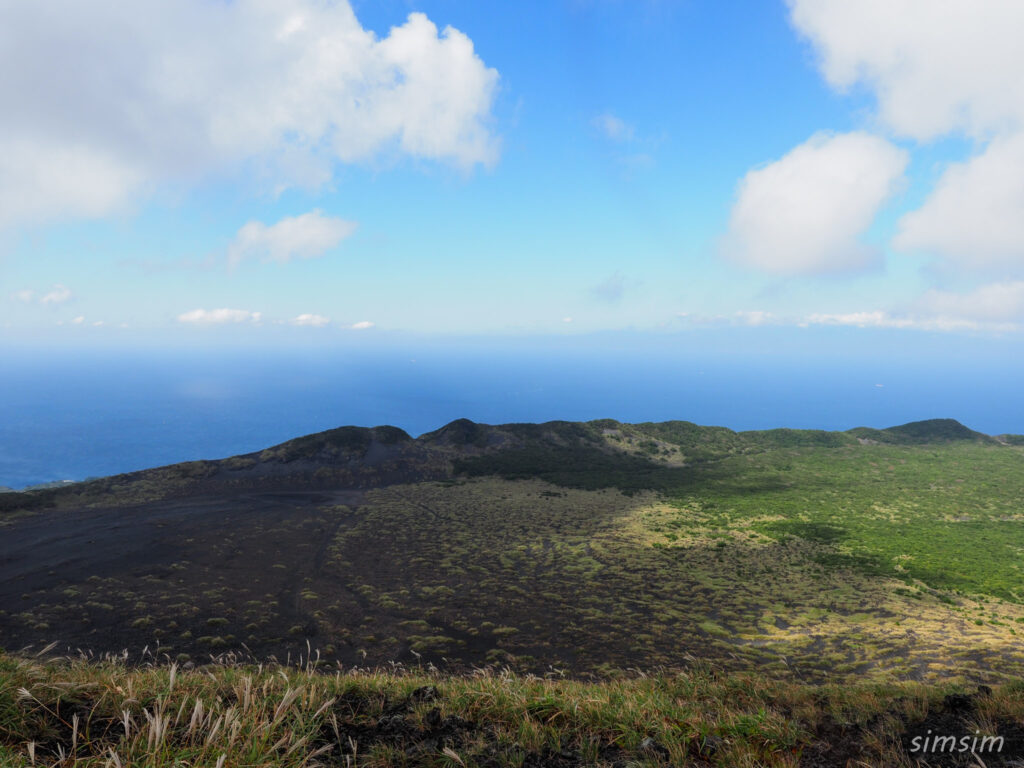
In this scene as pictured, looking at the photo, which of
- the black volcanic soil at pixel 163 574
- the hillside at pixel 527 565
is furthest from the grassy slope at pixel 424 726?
the black volcanic soil at pixel 163 574

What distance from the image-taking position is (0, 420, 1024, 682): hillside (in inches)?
660

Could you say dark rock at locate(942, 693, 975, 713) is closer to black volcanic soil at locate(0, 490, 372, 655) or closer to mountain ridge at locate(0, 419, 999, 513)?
black volcanic soil at locate(0, 490, 372, 655)

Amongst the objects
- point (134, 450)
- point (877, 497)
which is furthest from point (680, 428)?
point (134, 450)

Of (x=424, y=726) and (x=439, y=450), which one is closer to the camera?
(x=424, y=726)

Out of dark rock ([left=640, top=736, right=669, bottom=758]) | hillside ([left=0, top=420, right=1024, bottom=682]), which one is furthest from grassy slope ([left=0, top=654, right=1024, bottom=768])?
hillside ([left=0, top=420, right=1024, bottom=682])

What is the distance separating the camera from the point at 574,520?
37.8 m

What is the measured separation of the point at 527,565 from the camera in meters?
26.7

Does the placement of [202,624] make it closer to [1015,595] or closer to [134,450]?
[1015,595]

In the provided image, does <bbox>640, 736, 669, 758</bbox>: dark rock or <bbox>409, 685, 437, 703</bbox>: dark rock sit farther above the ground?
<bbox>640, 736, 669, 758</bbox>: dark rock

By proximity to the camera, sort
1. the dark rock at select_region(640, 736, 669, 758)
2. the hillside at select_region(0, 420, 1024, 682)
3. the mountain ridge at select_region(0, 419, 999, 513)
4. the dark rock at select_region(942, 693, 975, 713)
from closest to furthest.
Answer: the dark rock at select_region(640, 736, 669, 758), the dark rock at select_region(942, 693, 975, 713), the hillside at select_region(0, 420, 1024, 682), the mountain ridge at select_region(0, 419, 999, 513)

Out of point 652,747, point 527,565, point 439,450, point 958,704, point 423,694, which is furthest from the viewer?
point 439,450

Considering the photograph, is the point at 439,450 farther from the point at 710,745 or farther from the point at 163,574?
the point at 710,745

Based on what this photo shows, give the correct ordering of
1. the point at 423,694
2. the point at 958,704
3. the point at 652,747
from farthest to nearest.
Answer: the point at 958,704, the point at 423,694, the point at 652,747

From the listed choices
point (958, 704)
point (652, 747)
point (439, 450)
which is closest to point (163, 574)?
point (652, 747)
